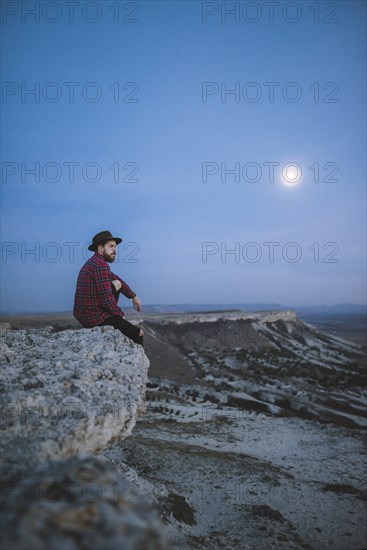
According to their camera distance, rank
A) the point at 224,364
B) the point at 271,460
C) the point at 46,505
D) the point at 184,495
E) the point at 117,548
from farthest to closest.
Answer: the point at 224,364, the point at 271,460, the point at 184,495, the point at 46,505, the point at 117,548

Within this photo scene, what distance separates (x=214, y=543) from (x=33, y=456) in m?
6.61

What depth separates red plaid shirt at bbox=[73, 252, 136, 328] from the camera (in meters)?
6.05

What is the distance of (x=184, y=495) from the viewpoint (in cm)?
943

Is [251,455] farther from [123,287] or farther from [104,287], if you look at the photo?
[104,287]

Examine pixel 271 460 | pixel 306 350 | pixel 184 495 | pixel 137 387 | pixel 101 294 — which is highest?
pixel 101 294

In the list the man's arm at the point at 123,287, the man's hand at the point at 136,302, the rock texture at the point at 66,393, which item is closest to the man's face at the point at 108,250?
the man's arm at the point at 123,287

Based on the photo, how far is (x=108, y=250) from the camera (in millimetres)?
6621

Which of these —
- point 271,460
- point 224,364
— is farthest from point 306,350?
point 271,460

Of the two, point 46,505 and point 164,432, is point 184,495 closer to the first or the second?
point 164,432

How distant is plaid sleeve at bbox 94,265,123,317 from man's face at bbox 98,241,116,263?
0.50m

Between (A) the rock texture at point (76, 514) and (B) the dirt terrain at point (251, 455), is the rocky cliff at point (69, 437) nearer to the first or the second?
(A) the rock texture at point (76, 514)

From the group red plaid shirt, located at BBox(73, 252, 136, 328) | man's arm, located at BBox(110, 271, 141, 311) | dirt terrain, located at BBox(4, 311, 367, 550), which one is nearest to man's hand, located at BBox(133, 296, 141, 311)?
man's arm, located at BBox(110, 271, 141, 311)

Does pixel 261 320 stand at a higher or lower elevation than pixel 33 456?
lower

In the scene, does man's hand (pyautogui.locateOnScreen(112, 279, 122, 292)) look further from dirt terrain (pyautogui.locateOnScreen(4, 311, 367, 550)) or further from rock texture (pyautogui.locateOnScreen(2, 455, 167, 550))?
rock texture (pyautogui.locateOnScreen(2, 455, 167, 550))
